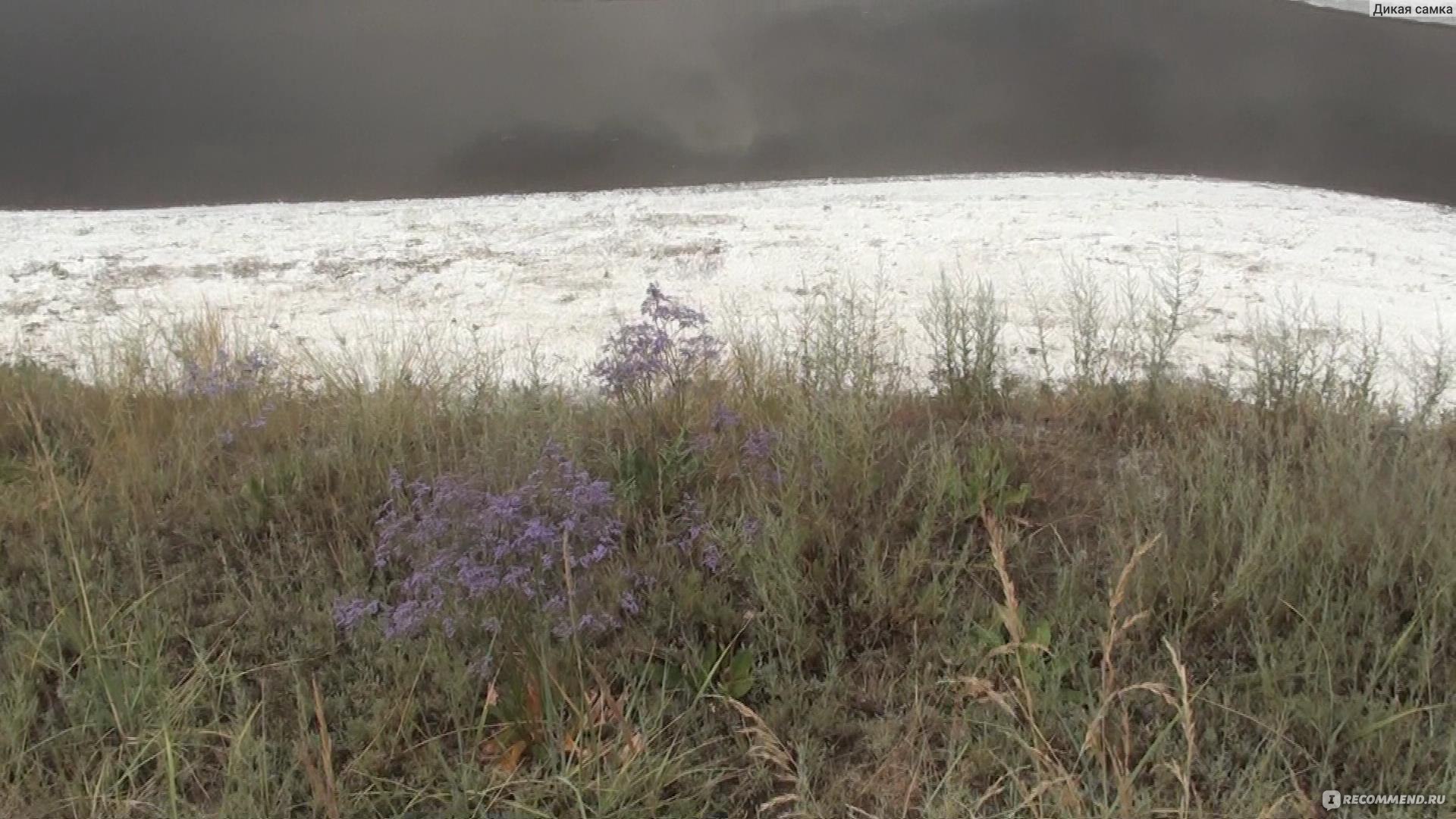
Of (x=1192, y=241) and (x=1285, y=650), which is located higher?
(x=1192, y=241)

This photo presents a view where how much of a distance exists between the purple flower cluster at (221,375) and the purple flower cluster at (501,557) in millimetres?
1409

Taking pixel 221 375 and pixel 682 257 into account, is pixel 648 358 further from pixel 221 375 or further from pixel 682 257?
pixel 682 257

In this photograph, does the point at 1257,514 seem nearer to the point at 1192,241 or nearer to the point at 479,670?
the point at 479,670

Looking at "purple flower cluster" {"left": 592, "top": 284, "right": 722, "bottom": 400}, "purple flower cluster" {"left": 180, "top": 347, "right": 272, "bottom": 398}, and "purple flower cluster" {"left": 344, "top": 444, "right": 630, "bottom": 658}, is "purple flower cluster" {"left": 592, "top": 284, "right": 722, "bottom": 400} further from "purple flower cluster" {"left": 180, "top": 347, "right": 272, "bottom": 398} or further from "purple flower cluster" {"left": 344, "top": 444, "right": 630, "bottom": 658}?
"purple flower cluster" {"left": 180, "top": 347, "right": 272, "bottom": 398}

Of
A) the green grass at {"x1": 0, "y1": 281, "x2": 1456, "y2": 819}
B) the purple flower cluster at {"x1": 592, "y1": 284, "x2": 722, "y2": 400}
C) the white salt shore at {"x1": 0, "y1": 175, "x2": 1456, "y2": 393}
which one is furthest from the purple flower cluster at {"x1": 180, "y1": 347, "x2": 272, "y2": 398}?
the purple flower cluster at {"x1": 592, "y1": 284, "x2": 722, "y2": 400}

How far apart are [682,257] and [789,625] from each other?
4458 millimetres

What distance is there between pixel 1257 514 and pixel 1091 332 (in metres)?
1.71

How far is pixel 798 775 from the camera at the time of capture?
8.81 feet

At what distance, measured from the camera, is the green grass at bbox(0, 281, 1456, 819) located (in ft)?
8.76

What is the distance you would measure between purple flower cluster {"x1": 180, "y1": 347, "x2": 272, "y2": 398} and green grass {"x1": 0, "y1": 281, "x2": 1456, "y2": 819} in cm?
18

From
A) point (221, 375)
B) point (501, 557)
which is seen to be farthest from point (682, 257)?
point (501, 557)

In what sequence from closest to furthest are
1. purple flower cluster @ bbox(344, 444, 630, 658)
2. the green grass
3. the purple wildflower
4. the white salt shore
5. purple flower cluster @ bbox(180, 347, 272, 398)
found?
the green grass < purple flower cluster @ bbox(344, 444, 630, 658) < the purple wildflower < purple flower cluster @ bbox(180, 347, 272, 398) < the white salt shore

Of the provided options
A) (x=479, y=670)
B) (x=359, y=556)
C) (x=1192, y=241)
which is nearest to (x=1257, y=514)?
(x=479, y=670)

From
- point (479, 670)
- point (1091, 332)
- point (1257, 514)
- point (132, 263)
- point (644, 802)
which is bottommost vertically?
point (644, 802)
